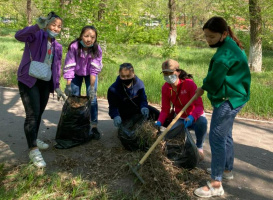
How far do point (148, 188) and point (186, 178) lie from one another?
48cm

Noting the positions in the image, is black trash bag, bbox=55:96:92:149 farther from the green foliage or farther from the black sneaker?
the green foliage

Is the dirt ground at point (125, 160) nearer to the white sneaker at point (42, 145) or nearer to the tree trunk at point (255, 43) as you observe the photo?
the white sneaker at point (42, 145)

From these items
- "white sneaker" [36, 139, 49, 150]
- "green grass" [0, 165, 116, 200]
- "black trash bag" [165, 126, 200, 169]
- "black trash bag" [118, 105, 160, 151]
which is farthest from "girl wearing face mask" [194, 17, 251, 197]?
"white sneaker" [36, 139, 49, 150]

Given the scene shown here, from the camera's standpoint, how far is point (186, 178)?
10.3ft

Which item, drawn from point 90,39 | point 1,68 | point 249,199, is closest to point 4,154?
point 90,39

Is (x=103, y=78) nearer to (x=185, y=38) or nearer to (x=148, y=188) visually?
(x=148, y=188)

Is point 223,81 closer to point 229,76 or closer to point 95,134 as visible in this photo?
point 229,76

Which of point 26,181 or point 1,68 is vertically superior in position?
point 1,68

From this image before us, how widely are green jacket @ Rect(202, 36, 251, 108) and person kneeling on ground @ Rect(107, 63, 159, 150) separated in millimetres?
1398

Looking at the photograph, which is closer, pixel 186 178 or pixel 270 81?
pixel 186 178

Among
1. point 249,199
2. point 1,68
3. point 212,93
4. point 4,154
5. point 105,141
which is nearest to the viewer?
point 212,93

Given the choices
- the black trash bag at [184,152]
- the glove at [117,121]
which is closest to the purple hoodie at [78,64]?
the glove at [117,121]

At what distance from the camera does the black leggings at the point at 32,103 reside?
3.35 m

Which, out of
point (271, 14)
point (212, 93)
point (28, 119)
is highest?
point (271, 14)
